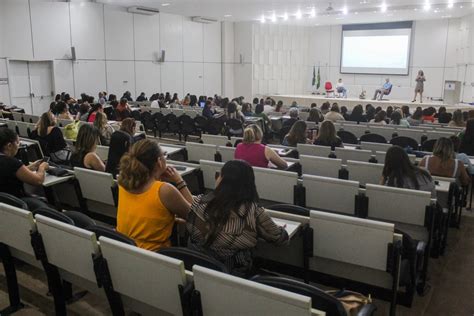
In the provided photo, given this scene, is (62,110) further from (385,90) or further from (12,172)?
(385,90)

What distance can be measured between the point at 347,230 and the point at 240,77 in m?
20.5

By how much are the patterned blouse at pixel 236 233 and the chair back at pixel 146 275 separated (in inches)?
18.5

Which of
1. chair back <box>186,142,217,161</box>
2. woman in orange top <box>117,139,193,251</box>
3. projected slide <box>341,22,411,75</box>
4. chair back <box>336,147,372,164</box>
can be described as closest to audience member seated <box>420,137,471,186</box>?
chair back <box>336,147,372,164</box>

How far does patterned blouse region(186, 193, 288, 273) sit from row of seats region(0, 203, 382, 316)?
31 cm

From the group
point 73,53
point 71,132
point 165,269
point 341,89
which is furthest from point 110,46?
point 165,269

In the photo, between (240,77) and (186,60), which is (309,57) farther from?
(186,60)

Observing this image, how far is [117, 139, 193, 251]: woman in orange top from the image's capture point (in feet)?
9.49

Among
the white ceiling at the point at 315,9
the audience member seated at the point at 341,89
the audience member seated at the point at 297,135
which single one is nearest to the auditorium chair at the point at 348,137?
the audience member seated at the point at 297,135

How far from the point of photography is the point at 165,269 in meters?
2.22

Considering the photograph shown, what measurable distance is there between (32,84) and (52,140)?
958 centimetres

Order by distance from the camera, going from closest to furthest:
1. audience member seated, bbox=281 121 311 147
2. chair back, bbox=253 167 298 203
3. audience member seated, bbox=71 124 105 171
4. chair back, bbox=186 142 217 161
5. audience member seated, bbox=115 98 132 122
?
chair back, bbox=253 167 298 203 → audience member seated, bbox=71 124 105 171 → chair back, bbox=186 142 217 161 → audience member seated, bbox=281 121 311 147 → audience member seated, bbox=115 98 132 122

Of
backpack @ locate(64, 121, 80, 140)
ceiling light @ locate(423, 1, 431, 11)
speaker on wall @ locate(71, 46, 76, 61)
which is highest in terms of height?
ceiling light @ locate(423, 1, 431, 11)

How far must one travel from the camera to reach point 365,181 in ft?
17.2

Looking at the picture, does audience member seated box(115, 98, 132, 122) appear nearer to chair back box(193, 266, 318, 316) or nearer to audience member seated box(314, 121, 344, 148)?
audience member seated box(314, 121, 344, 148)
